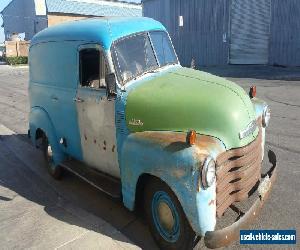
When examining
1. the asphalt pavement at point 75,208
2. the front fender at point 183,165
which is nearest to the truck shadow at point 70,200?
the asphalt pavement at point 75,208

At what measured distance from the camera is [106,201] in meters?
5.45

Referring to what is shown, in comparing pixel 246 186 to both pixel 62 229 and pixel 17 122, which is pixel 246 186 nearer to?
pixel 62 229

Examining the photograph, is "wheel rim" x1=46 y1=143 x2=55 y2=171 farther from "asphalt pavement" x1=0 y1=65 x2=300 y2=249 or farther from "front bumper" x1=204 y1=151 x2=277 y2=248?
"front bumper" x1=204 y1=151 x2=277 y2=248

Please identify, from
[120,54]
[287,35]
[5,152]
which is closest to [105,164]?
[120,54]

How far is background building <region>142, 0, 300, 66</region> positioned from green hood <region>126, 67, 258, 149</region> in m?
19.5

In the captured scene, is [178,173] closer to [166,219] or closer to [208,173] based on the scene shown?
[208,173]

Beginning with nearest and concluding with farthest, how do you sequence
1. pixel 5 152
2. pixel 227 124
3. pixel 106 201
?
pixel 227 124 → pixel 106 201 → pixel 5 152

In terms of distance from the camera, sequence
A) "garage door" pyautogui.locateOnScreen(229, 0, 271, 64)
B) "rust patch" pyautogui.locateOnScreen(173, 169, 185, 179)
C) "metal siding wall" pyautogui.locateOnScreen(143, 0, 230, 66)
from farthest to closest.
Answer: "metal siding wall" pyautogui.locateOnScreen(143, 0, 230, 66) → "garage door" pyautogui.locateOnScreen(229, 0, 271, 64) → "rust patch" pyautogui.locateOnScreen(173, 169, 185, 179)

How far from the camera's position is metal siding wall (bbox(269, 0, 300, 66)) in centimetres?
2138

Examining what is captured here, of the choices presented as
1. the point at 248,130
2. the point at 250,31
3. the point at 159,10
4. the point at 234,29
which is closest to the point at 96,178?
the point at 248,130

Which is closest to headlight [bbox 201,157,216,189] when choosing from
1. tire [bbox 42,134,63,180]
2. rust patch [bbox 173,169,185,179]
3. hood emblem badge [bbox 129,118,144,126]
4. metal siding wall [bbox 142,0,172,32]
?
rust patch [bbox 173,169,185,179]

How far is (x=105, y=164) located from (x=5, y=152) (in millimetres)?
4218

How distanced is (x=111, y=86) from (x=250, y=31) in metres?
22.1

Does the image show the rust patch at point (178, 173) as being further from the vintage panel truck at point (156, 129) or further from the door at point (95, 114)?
the door at point (95, 114)
